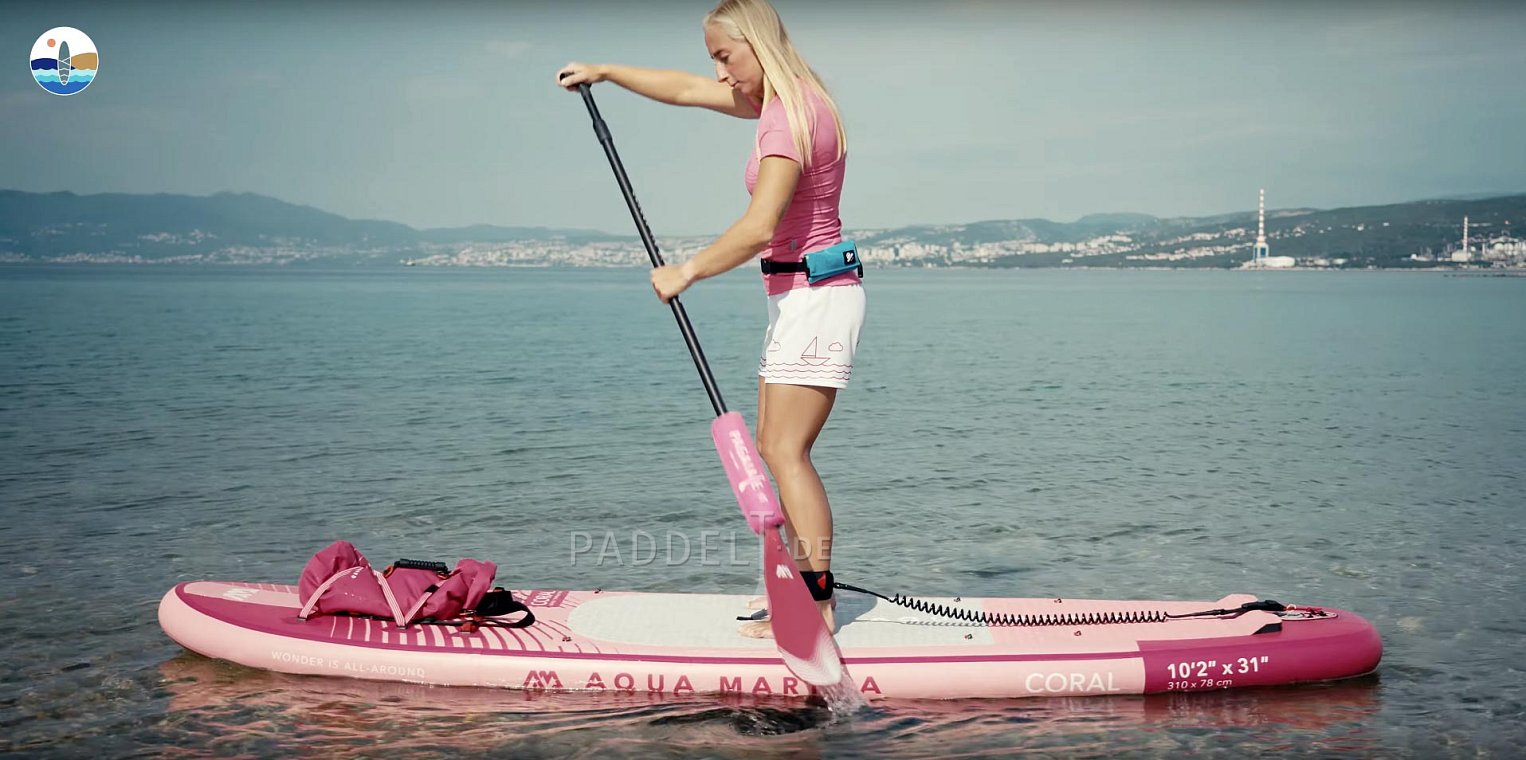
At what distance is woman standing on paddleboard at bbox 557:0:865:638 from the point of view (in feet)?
16.1

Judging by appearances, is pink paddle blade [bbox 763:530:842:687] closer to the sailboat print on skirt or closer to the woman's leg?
the woman's leg

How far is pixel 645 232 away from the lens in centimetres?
555

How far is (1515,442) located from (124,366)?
2258 centimetres

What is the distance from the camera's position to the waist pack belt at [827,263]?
5117mm

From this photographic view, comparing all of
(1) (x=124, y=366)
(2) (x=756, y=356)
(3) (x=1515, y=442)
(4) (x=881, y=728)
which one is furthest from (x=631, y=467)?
(2) (x=756, y=356)

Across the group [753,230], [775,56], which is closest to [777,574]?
[753,230]

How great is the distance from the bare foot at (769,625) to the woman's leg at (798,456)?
0.19m

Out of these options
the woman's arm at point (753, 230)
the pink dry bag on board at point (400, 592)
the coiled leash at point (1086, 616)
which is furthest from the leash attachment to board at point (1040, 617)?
the woman's arm at point (753, 230)

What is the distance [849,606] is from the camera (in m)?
6.07

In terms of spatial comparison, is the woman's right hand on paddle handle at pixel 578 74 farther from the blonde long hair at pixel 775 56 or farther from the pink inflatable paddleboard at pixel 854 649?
the pink inflatable paddleboard at pixel 854 649

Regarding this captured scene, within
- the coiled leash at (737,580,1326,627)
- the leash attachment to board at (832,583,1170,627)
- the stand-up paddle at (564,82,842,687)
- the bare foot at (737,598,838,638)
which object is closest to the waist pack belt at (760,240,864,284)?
the stand-up paddle at (564,82,842,687)

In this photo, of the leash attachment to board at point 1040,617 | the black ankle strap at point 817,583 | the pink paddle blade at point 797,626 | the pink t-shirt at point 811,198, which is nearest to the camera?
the pink t-shirt at point 811,198

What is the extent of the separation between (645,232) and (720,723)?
6.53 feet

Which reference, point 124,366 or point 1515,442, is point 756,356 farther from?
point 1515,442
